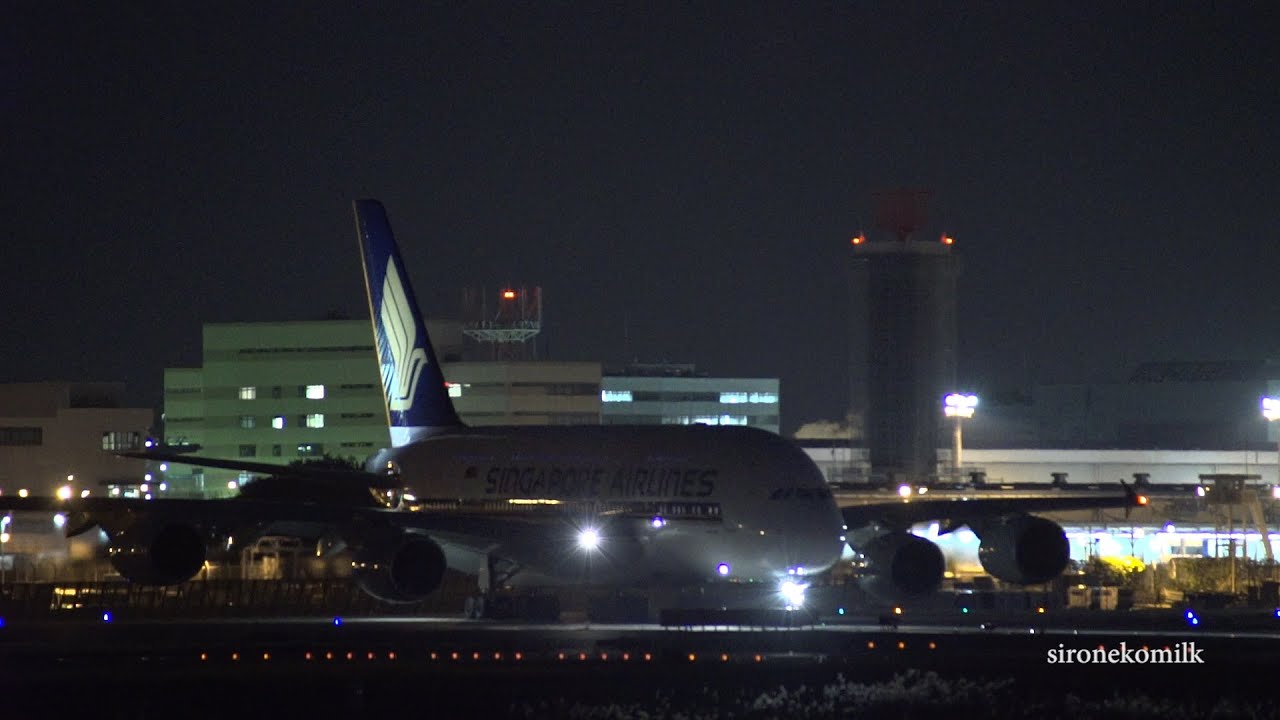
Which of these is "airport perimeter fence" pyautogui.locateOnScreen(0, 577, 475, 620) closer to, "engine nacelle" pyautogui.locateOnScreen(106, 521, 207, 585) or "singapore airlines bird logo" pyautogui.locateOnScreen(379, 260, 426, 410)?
"engine nacelle" pyautogui.locateOnScreen(106, 521, 207, 585)

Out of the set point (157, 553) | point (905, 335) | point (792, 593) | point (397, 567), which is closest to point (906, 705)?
point (792, 593)

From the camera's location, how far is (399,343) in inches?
2869

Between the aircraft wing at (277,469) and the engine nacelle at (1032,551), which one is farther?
the aircraft wing at (277,469)

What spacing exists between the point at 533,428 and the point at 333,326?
133025 millimetres

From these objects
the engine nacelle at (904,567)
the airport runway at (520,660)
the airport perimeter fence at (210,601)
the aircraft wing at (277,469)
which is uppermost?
the aircraft wing at (277,469)

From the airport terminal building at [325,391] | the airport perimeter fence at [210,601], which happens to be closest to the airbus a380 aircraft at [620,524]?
the airport perimeter fence at [210,601]

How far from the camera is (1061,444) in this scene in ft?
592

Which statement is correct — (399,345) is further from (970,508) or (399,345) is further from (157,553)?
(970,508)

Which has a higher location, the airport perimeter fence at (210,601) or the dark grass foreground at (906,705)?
the airport perimeter fence at (210,601)

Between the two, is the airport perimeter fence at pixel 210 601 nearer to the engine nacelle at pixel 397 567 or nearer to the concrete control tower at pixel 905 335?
the engine nacelle at pixel 397 567

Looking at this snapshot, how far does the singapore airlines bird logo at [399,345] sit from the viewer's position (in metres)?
71.9

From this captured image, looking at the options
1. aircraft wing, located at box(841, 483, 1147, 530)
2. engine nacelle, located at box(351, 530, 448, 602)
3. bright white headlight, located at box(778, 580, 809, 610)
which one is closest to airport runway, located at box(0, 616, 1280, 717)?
engine nacelle, located at box(351, 530, 448, 602)

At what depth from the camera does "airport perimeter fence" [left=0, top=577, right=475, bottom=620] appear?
2416 inches

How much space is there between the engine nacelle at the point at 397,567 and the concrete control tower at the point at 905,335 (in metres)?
107
